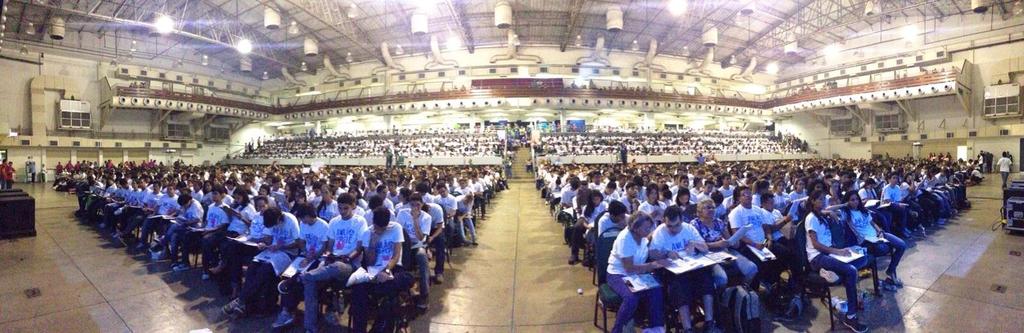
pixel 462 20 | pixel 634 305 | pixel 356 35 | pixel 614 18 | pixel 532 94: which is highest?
pixel 462 20

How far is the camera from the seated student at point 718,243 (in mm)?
4277

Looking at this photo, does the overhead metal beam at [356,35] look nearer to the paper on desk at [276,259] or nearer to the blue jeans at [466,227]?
the blue jeans at [466,227]

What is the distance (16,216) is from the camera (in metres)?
9.27

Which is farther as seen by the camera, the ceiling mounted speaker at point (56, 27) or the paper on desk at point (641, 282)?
the ceiling mounted speaker at point (56, 27)

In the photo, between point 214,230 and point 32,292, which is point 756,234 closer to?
point 214,230

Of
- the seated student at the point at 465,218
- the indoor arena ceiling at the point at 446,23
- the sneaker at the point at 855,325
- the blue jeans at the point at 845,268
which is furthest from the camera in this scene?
the indoor arena ceiling at the point at 446,23

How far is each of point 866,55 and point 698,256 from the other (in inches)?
1726

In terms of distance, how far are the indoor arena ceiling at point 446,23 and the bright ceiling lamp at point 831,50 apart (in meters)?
0.94

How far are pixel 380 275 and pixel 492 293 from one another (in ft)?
6.47

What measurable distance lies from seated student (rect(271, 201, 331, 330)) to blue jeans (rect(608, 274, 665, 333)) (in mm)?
2836

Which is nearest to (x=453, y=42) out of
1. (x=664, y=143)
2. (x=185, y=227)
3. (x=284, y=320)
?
(x=664, y=143)

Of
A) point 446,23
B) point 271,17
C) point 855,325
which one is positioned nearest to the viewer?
point 855,325

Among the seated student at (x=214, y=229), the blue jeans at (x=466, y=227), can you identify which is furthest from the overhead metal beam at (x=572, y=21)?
the seated student at (x=214, y=229)

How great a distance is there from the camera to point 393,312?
4.09 metres
